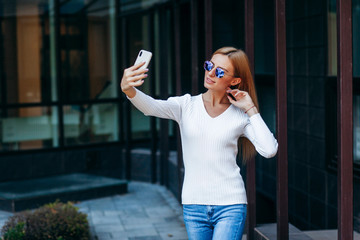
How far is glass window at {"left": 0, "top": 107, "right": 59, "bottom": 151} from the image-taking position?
1019 cm

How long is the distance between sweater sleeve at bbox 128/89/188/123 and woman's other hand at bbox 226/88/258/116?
35cm

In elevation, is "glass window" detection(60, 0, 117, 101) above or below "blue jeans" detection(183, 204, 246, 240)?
above

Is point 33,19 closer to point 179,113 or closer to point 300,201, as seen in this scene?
point 300,201

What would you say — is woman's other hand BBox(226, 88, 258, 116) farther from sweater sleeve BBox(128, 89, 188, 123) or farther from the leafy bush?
the leafy bush

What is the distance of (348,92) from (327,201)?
3.74m

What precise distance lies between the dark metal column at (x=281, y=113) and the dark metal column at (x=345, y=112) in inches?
37.1

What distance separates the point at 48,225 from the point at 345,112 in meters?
3.63

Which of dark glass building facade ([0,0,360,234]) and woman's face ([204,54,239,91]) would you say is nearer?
woman's face ([204,54,239,91])

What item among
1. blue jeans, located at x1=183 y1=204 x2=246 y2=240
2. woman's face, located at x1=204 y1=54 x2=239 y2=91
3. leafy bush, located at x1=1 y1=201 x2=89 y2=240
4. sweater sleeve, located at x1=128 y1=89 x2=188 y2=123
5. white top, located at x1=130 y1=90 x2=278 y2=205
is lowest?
leafy bush, located at x1=1 y1=201 x2=89 y2=240

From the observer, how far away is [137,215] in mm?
8266

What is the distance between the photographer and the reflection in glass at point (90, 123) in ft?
35.4

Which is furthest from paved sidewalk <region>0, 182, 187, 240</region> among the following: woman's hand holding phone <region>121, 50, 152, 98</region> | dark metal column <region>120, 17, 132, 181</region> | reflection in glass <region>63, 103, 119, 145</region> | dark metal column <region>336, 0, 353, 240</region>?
woman's hand holding phone <region>121, 50, 152, 98</region>

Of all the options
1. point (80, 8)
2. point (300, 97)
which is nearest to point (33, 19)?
point (80, 8)

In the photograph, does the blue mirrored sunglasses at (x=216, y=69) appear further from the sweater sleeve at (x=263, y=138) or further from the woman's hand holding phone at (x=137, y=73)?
the woman's hand holding phone at (x=137, y=73)
